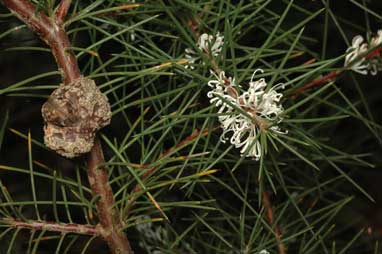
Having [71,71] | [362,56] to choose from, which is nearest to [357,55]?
[362,56]

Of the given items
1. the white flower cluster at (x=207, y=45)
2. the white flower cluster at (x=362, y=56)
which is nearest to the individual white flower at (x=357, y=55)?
the white flower cluster at (x=362, y=56)

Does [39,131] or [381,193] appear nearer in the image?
[39,131]

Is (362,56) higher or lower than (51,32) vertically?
lower

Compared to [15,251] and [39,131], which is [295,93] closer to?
[15,251]

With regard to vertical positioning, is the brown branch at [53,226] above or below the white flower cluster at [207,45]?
below

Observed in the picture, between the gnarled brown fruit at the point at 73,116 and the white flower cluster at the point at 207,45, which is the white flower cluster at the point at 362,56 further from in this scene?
the gnarled brown fruit at the point at 73,116

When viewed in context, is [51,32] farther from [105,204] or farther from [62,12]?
[105,204]

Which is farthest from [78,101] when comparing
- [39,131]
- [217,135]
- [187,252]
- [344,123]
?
[344,123]
